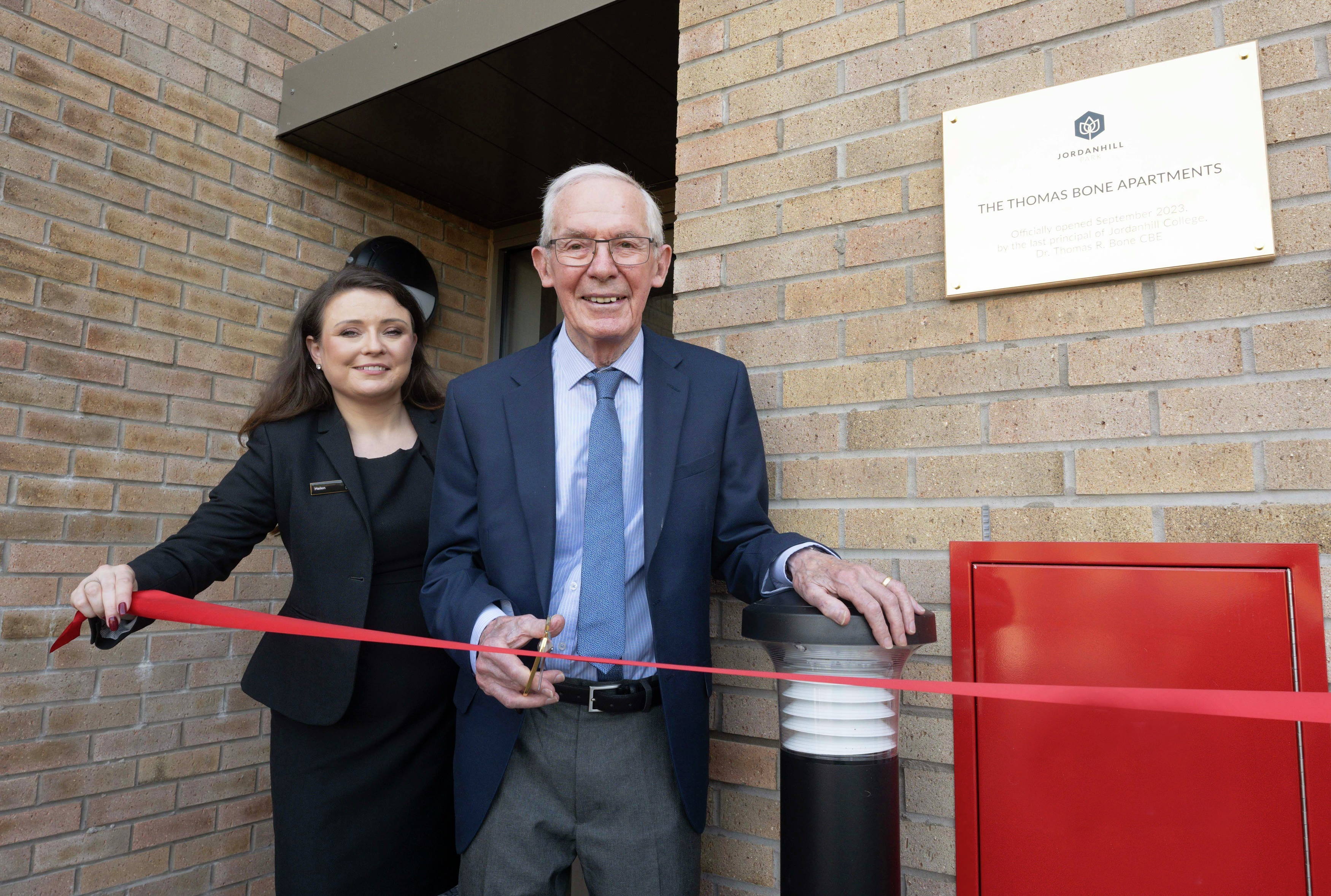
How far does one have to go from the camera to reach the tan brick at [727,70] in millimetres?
2213

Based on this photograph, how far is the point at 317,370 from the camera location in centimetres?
264

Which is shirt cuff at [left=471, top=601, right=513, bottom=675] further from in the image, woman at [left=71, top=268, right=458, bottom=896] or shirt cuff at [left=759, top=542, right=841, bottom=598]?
woman at [left=71, top=268, right=458, bottom=896]

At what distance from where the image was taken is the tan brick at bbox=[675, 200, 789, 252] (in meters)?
2.16

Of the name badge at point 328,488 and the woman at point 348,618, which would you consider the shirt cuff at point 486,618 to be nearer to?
the woman at point 348,618

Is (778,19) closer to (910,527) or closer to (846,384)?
(846,384)

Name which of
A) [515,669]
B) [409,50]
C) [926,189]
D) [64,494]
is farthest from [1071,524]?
[64,494]

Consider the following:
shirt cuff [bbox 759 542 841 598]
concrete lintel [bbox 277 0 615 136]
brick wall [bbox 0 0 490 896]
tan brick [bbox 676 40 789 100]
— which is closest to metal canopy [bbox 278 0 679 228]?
concrete lintel [bbox 277 0 615 136]

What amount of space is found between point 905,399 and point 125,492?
2715 millimetres

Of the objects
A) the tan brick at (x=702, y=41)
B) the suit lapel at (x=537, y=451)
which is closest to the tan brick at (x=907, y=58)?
the tan brick at (x=702, y=41)

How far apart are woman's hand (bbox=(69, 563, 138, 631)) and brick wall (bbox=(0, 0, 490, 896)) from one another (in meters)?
1.19

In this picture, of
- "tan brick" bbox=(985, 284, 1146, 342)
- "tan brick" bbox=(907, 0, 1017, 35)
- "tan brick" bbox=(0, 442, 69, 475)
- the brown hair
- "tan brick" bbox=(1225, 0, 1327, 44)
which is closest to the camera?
"tan brick" bbox=(1225, 0, 1327, 44)

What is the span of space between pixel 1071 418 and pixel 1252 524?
360 mm

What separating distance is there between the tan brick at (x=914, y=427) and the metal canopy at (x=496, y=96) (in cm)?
159

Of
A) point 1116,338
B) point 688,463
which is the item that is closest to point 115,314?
point 688,463
